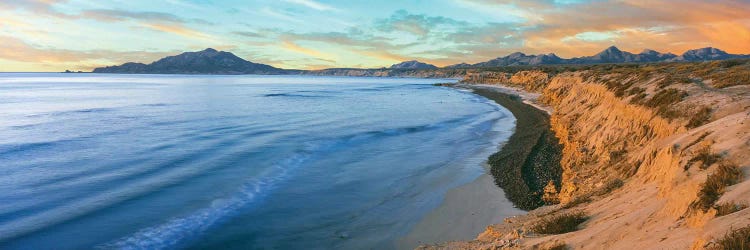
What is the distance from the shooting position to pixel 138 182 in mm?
18297

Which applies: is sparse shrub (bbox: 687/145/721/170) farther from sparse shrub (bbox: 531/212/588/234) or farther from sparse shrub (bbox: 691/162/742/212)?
sparse shrub (bbox: 531/212/588/234)

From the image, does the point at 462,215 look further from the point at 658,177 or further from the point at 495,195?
the point at 658,177

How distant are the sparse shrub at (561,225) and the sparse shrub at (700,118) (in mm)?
6591

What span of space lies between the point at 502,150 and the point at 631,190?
540 inches

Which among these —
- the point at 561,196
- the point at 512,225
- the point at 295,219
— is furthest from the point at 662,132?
the point at 295,219

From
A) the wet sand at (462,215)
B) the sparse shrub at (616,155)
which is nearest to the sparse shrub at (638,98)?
the sparse shrub at (616,155)

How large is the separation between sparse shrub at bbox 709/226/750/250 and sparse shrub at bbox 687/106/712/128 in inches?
381

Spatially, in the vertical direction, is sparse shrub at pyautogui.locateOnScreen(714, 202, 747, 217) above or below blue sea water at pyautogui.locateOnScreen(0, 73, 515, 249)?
above

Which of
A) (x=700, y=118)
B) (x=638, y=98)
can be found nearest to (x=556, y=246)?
(x=700, y=118)

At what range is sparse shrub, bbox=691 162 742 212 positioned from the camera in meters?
6.93

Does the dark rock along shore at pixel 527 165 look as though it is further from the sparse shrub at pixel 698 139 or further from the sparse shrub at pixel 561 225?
the sparse shrub at pixel 698 139

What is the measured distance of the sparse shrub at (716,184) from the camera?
6934 millimetres

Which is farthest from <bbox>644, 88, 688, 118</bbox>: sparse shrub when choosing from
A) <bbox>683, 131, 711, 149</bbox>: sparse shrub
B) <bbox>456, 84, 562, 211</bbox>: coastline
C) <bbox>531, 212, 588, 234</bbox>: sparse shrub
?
<bbox>531, 212, 588, 234</bbox>: sparse shrub

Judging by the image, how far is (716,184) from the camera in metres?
7.44
